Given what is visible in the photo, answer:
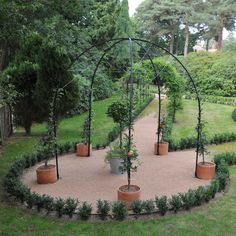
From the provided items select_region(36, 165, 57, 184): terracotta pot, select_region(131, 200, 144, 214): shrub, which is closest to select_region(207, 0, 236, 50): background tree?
select_region(36, 165, 57, 184): terracotta pot

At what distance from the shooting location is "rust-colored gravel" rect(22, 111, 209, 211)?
6.52 m

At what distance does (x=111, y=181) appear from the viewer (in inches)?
281

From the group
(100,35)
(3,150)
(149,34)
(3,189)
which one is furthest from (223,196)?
(149,34)

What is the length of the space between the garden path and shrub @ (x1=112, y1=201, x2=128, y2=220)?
0.75 metres

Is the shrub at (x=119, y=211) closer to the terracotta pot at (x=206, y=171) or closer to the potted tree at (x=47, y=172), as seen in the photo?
the potted tree at (x=47, y=172)

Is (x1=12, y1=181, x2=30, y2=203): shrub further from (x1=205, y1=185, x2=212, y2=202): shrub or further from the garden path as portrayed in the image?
(x1=205, y1=185, x2=212, y2=202): shrub

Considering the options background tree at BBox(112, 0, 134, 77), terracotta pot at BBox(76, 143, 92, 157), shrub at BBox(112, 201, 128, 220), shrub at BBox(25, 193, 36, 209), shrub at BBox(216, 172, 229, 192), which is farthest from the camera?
background tree at BBox(112, 0, 134, 77)

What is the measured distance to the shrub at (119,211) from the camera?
17.2 ft

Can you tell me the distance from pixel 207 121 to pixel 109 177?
839 cm

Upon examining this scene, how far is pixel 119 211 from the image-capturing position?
207 inches

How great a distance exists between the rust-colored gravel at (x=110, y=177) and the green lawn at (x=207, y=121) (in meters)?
2.88

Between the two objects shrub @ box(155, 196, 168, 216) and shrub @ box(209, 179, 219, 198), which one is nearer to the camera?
shrub @ box(155, 196, 168, 216)

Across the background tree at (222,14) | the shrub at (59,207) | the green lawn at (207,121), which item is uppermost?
the background tree at (222,14)

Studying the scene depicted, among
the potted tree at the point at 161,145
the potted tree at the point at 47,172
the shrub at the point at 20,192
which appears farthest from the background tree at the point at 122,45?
the shrub at the point at 20,192
